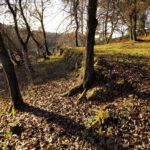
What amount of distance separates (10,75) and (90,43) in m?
3.60

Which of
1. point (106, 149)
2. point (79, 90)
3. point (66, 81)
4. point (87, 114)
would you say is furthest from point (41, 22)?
point (106, 149)

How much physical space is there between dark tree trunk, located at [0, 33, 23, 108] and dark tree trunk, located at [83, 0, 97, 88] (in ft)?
9.75

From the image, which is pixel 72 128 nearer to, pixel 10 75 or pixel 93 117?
pixel 93 117

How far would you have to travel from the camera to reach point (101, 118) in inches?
313

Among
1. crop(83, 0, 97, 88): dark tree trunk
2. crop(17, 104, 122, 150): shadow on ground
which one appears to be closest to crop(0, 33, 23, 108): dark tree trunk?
crop(17, 104, 122, 150): shadow on ground

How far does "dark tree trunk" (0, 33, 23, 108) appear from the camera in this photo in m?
10.2

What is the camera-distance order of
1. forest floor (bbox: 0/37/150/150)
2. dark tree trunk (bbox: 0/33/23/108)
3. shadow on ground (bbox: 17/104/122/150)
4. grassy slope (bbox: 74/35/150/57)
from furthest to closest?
1. grassy slope (bbox: 74/35/150/57)
2. dark tree trunk (bbox: 0/33/23/108)
3. forest floor (bbox: 0/37/150/150)
4. shadow on ground (bbox: 17/104/122/150)

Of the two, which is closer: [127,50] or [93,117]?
[93,117]

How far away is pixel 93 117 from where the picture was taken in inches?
331

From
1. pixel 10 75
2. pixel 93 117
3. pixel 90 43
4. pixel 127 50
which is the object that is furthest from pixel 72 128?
pixel 127 50

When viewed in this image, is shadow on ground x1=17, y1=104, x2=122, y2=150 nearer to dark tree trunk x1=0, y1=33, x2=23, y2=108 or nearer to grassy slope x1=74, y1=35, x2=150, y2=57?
dark tree trunk x1=0, y1=33, x2=23, y2=108

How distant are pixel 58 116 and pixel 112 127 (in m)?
2.37

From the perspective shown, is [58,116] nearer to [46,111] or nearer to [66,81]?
[46,111]

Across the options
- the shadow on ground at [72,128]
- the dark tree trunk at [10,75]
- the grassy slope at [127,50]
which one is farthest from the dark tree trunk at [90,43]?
the grassy slope at [127,50]
